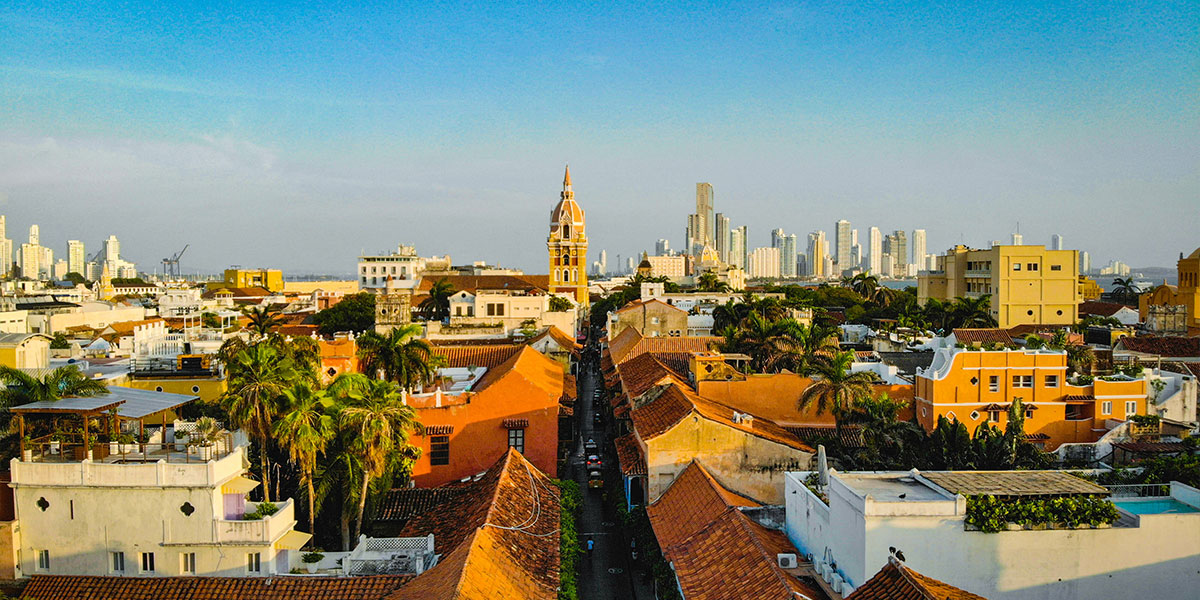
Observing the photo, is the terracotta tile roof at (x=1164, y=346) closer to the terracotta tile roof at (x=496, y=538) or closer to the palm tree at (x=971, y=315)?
the palm tree at (x=971, y=315)

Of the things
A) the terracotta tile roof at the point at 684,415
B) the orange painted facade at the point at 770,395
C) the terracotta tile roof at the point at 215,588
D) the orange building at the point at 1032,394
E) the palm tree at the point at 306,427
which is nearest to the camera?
the terracotta tile roof at the point at 215,588

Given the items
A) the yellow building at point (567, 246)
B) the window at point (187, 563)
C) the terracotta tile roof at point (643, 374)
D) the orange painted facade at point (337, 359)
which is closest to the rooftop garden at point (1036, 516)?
the terracotta tile roof at point (643, 374)

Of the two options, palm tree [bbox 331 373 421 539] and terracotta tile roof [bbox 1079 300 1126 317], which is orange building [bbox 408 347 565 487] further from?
terracotta tile roof [bbox 1079 300 1126 317]

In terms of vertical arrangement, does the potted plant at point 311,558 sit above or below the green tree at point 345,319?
below

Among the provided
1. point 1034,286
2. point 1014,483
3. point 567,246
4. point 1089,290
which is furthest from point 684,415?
point 1089,290

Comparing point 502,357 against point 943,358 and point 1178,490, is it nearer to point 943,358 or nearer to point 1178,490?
point 943,358

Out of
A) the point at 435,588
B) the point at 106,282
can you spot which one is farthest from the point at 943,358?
the point at 106,282
